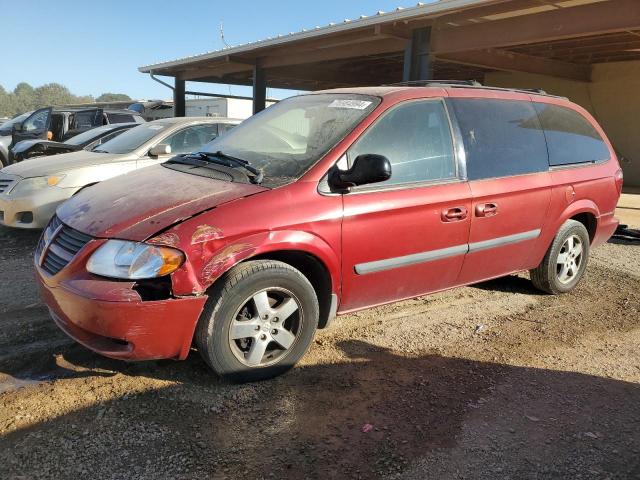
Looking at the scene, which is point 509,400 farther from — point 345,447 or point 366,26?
point 366,26

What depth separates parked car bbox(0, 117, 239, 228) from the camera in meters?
5.87

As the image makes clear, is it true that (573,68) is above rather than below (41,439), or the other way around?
above

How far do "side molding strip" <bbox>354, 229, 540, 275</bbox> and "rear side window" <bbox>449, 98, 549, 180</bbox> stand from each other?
508mm

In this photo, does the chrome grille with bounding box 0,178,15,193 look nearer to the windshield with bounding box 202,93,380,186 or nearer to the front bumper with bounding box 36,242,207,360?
the windshield with bounding box 202,93,380,186

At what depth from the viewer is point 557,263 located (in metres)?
4.87

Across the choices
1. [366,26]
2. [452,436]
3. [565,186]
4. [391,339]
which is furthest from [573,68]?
[452,436]

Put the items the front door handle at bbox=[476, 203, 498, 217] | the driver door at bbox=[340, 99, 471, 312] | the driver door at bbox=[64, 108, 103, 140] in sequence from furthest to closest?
the driver door at bbox=[64, 108, 103, 140], the front door handle at bbox=[476, 203, 498, 217], the driver door at bbox=[340, 99, 471, 312]

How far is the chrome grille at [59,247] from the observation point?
117 inches

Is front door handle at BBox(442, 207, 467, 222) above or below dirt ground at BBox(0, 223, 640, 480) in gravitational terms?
above

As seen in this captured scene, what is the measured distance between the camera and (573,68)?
15586 millimetres

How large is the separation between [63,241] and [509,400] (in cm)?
281

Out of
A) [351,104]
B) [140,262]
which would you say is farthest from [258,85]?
[140,262]

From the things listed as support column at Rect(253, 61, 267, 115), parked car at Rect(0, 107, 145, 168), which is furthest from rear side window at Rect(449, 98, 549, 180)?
support column at Rect(253, 61, 267, 115)

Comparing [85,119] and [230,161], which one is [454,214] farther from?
[85,119]
